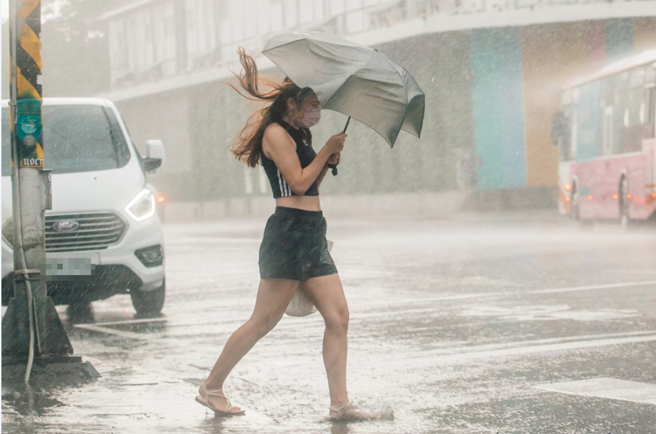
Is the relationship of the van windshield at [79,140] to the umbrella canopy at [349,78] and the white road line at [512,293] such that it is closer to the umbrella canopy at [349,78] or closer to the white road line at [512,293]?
the white road line at [512,293]

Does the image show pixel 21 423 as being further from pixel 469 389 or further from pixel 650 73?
pixel 650 73

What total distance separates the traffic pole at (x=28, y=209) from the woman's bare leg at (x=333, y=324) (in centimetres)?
190

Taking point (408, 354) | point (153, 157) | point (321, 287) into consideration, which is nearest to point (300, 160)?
point (321, 287)

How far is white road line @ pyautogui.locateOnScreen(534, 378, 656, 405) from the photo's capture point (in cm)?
592

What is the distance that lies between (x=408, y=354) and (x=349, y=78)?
296cm

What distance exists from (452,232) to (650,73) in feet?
16.8

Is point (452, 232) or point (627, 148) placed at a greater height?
point (627, 148)

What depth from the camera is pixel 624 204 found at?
22.4m

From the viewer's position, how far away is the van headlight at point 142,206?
32.4 ft

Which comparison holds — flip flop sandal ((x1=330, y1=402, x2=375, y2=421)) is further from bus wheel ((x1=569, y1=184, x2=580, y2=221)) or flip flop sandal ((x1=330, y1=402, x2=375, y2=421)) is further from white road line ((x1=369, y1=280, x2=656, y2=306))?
bus wheel ((x1=569, y1=184, x2=580, y2=221))

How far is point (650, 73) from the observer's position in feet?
70.9

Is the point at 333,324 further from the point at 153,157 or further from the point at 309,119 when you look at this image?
the point at 153,157

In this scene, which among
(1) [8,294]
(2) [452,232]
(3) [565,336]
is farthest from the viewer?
(2) [452,232]

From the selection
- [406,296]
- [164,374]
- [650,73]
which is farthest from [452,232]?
[164,374]
